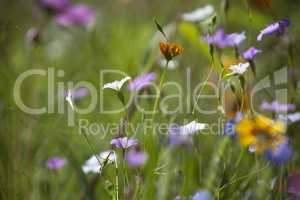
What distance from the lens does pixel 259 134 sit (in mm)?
753

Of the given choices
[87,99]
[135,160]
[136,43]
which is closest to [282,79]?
[135,160]

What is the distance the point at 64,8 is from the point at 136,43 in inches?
16.5

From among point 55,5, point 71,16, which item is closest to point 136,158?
point 55,5

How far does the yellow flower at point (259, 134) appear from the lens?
75cm

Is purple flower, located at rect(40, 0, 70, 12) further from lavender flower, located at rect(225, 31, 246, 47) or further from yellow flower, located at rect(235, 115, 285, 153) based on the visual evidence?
yellow flower, located at rect(235, 115, 285, 153)

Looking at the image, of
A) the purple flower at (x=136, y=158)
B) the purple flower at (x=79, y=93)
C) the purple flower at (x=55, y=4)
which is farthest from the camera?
the purple flower at (x=55, y=4)

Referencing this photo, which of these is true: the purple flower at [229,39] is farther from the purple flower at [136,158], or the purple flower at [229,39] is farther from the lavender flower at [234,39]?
the purple flower at [136,158]

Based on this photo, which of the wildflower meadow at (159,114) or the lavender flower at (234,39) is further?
the lavender flower at (234,39)

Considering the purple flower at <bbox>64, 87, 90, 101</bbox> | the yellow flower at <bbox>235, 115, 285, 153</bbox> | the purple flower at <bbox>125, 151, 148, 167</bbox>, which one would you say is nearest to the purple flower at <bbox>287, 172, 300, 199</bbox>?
the yellow flower at <bbox>235, 115, 285, 153</bbox>

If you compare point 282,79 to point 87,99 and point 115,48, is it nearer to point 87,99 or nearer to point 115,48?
point 87,99

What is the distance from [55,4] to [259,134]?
0.97 m

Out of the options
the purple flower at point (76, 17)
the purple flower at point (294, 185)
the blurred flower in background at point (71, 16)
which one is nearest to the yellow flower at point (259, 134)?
the purple flower at point (294, 185)

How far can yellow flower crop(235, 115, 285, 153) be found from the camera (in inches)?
29.3

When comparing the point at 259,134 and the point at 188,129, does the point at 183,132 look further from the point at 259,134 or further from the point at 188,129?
the point at 259,134
